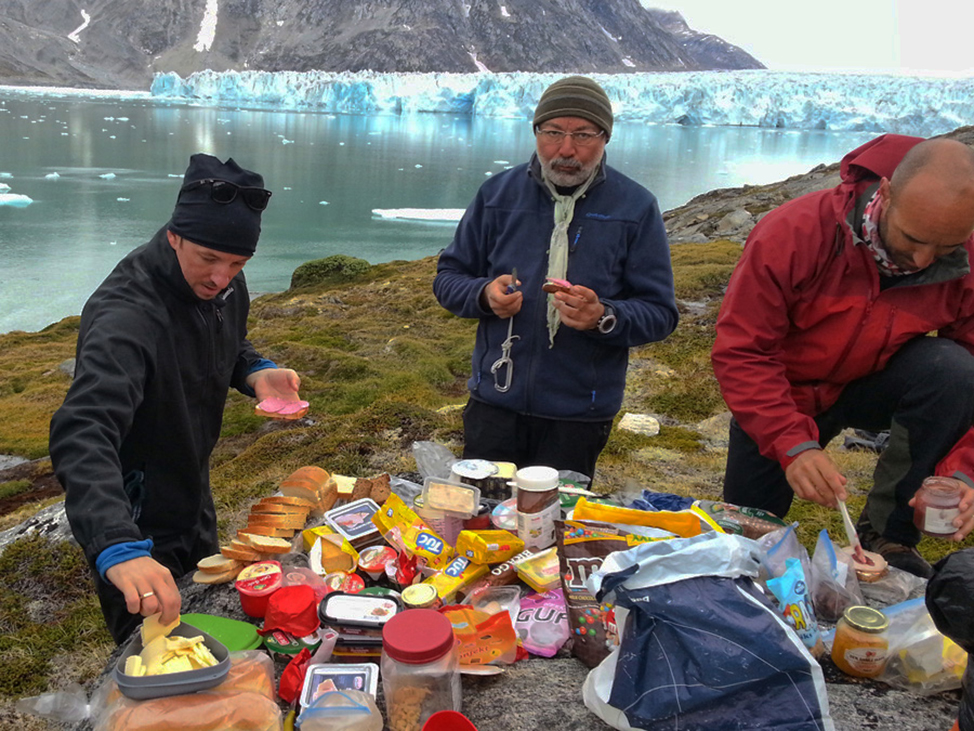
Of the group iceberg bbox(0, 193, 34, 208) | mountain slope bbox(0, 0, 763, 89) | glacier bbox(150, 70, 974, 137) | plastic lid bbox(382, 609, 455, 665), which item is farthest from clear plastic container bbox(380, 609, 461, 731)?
mountain slope bbox(0, 0, 763, 89)

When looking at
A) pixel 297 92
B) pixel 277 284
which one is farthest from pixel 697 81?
pixel 277 284

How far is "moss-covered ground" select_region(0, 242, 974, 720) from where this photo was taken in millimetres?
3916

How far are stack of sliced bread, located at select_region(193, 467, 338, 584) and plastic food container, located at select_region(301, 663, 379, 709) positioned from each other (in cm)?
70

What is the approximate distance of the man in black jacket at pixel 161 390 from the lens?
1771 mm

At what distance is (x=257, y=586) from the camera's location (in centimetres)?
233

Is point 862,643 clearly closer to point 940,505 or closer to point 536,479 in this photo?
point 940,505

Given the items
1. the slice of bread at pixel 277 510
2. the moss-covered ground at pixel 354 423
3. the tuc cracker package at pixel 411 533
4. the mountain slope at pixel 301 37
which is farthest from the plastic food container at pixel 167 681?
the mountain slope at pixel 301 37

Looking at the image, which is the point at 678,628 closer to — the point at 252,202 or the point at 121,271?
the point at 252,202

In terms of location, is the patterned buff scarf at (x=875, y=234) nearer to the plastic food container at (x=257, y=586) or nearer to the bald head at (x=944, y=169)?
the bald head at (x=944, y=169)

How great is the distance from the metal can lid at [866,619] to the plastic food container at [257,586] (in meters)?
1.84

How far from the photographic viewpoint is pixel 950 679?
2.13 meters

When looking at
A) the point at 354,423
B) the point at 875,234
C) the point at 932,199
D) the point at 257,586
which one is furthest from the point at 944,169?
the point at 354,423

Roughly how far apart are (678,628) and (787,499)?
6.02 feet

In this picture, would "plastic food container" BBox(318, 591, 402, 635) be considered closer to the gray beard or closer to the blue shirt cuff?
the blue shirt cuff
